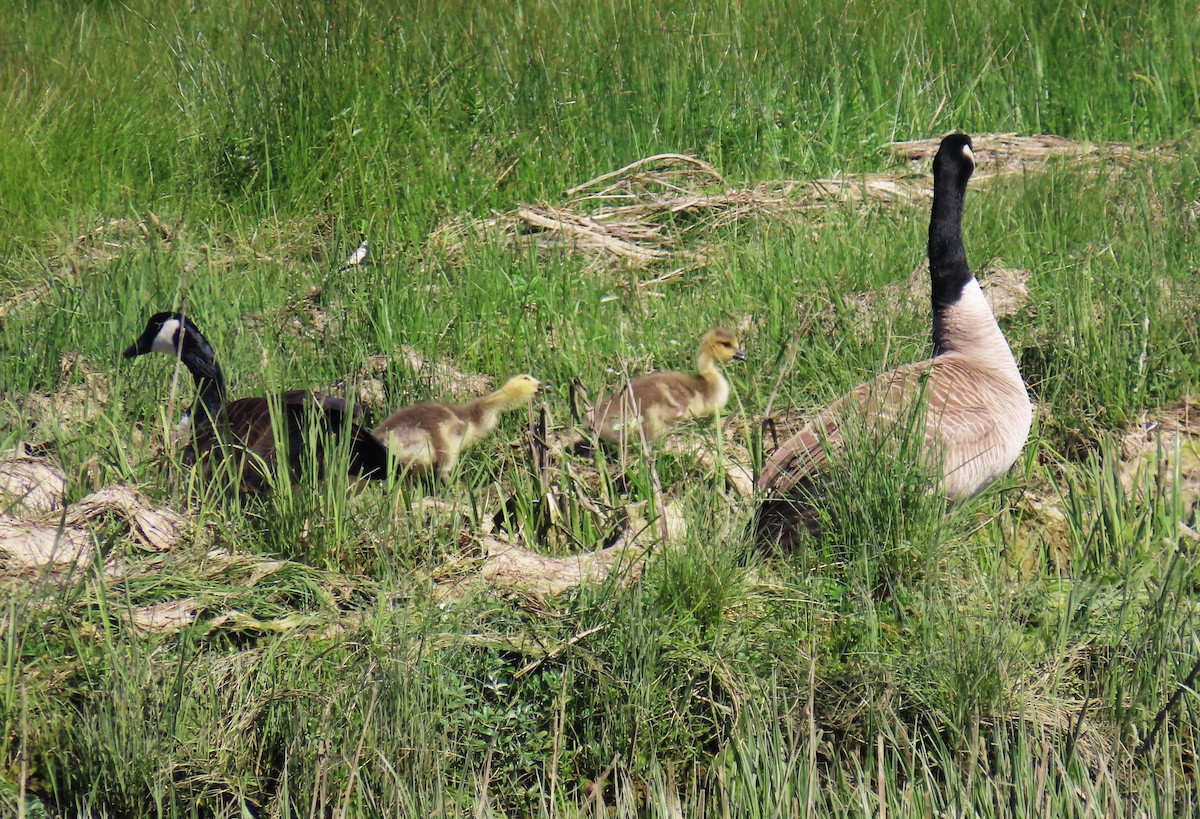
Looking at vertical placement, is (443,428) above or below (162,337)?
below

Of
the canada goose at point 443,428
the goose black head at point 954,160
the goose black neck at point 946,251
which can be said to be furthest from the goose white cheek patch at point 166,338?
the goose black head at point 954,160

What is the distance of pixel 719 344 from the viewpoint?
572 cm

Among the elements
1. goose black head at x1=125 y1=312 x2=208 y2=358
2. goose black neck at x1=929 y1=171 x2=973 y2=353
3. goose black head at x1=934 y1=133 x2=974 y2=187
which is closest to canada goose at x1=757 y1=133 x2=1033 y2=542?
goose black neck at x1=929 y1=171 x2=973 y2=353

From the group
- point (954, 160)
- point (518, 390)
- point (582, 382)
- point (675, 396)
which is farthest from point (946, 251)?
point (518, 390)

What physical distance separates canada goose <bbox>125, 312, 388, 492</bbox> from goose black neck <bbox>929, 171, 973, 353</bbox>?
2.35 meters

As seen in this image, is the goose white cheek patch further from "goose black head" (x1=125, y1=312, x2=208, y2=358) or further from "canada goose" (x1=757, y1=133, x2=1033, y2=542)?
"canada goose" (x1=757, y1=133, x2=1033, y2=542)

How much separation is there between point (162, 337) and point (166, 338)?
0.03 metres

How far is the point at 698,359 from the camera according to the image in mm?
5746

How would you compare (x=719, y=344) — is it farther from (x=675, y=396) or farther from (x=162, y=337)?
(x=162, y=337)

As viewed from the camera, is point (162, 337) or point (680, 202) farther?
point (680, 202)

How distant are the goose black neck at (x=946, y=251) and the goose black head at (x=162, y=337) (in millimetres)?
3100

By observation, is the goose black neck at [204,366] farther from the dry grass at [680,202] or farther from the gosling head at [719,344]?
the gosling head at [719,344]

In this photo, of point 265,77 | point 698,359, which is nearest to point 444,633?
point 698,359

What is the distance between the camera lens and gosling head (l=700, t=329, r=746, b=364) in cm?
572
